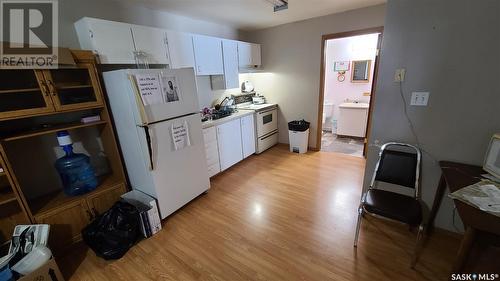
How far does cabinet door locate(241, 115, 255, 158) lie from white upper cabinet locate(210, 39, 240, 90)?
65 cm

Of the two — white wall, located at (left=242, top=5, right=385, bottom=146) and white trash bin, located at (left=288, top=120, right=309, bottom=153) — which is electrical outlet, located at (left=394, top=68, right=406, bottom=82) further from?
white trash bin, located at (left=288, top=120, right=309, bottom=153)

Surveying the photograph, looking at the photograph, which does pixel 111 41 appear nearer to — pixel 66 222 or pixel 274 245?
pixel 66 222

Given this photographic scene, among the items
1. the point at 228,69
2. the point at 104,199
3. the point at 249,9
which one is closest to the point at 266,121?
the point at 228,69

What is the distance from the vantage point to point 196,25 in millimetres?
3107

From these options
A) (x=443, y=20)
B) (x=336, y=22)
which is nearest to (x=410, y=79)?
(x=443, y=20)

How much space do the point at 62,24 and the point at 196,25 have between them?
5.45 ft

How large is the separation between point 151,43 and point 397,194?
291 cm

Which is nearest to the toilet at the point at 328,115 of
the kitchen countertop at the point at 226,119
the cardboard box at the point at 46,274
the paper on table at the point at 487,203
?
the kitchen countertop at the point at 226,119

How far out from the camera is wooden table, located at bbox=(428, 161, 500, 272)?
1039 mm

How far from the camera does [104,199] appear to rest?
2.07 meters

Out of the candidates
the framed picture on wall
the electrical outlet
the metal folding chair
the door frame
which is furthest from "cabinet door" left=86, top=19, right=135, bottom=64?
the framed picture on wall

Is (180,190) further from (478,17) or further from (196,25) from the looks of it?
(478,17)

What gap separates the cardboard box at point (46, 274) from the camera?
135 cm

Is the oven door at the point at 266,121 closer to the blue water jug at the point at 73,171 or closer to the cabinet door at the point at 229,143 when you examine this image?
the cabinet door at the point at 229,143
